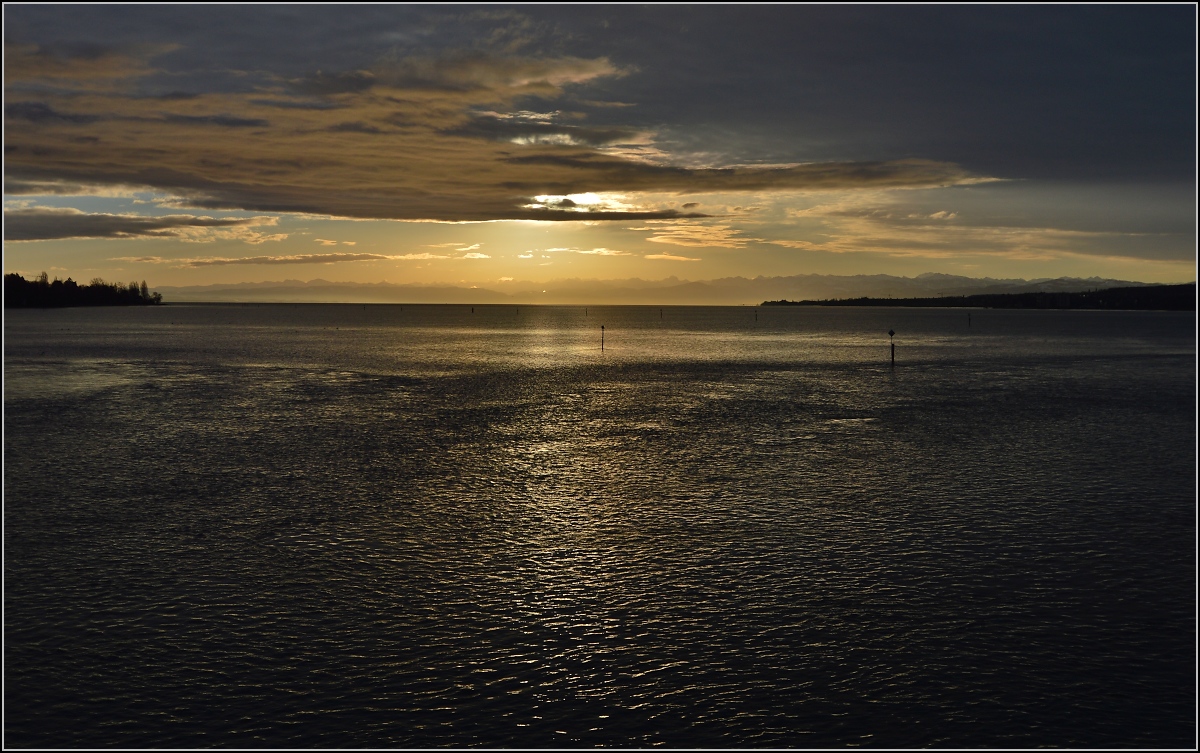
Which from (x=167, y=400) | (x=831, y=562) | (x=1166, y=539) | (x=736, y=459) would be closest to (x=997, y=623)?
(x=831, y=562)

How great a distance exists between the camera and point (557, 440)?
46.3 metres

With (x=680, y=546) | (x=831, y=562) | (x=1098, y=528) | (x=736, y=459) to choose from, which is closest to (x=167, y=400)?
(x=736, y=459)

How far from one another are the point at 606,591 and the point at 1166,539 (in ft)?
59.5

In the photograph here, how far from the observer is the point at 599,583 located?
22953 mm

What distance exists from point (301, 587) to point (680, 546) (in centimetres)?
1083

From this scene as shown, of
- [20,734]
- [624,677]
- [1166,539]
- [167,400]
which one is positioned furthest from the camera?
[167,400]

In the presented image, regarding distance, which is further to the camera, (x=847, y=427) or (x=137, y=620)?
(x=847, y=427)

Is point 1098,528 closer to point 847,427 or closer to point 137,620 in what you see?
point 847,427

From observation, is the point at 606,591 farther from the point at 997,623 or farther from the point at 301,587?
the point at 997,623

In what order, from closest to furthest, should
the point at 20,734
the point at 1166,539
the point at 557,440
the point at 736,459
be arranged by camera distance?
the point at 20,734 → the point at 1166,539 → the point at 736,459 → the point at 557,440

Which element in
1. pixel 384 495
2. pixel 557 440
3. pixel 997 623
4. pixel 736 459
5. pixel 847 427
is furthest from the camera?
pixel 847 427

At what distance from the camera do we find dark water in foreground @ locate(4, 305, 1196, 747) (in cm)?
1633

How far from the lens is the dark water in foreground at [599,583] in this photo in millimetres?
16328

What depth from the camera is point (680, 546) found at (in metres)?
26.2
